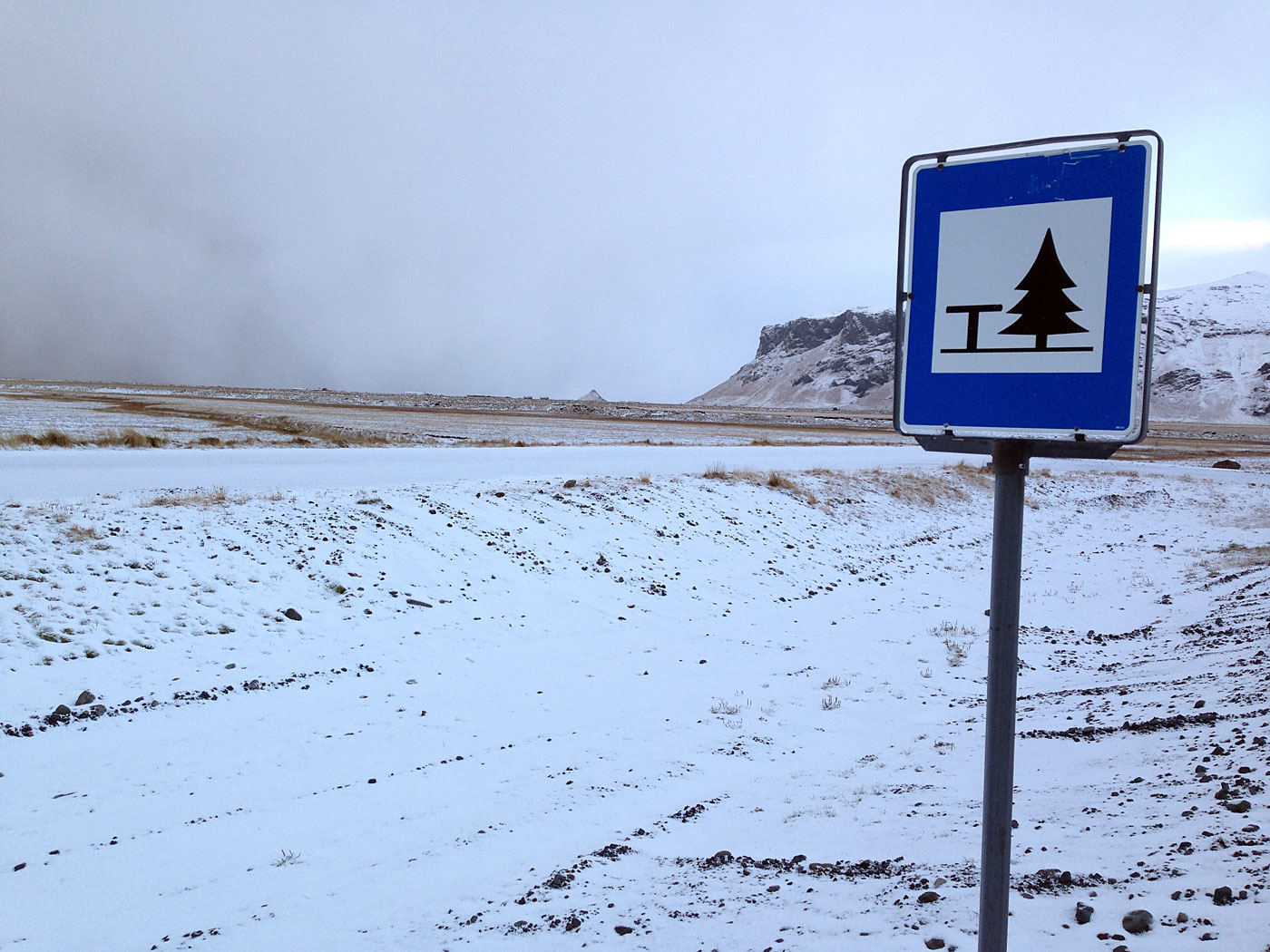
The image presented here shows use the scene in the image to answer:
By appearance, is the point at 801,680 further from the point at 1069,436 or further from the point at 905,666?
the point at 1069,436

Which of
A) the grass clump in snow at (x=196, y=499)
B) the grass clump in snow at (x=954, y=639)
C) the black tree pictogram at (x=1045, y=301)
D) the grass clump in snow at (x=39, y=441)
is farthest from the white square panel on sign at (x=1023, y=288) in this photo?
the grass clump in snow at (x=39, y=441)

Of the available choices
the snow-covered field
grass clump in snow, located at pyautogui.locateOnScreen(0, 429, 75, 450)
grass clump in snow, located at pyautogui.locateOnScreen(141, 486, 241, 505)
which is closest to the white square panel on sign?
the snow-covered field

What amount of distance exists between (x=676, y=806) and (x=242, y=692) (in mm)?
4961

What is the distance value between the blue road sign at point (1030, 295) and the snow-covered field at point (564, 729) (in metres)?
2.54

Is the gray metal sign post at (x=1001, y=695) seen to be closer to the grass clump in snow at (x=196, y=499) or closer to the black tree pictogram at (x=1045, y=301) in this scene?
the black tree pictogram at (x=1045, y=301)

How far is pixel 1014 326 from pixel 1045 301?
0.30 ft

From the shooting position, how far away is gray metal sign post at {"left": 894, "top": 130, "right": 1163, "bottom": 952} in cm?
186

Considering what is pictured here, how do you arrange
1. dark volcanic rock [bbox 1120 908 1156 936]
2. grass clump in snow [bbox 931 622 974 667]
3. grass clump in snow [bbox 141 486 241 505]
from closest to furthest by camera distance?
dark volcanic rock [bbox 1120 908 1156 936]
grass clump in snow [bbox 931 622 974 667]
grass clump in snow [bbox 141 486 241 505]

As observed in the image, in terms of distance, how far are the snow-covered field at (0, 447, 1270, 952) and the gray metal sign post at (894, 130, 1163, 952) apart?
2.18 metres

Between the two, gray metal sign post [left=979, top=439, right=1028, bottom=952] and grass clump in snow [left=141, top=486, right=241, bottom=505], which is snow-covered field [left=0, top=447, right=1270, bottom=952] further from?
gray metal sign post [left=979, top=439, right=1028, bottom=952]

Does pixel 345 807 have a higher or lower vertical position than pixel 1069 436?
lower

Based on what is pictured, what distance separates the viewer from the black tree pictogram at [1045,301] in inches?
75.4

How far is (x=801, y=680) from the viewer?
9.48m

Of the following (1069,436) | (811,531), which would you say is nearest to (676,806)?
(1069,436)
